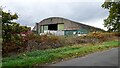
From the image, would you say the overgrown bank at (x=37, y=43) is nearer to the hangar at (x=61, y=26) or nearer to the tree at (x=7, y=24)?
the tree at (x=7, y=24)

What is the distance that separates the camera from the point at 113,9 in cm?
4003

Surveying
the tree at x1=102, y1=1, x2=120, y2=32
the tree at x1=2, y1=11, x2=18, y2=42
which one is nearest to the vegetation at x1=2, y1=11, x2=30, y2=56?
the tree at x1=2, y1=11, x2=18, y2=42

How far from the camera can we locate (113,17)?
A: 4028cm

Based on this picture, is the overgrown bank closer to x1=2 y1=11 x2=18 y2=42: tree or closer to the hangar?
x1=2 y1=11 x2=18 y2=42: tree

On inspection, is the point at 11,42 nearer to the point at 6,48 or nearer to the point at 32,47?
the point at 6,48

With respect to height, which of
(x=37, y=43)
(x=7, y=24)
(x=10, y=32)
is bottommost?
(x=37, y=43)

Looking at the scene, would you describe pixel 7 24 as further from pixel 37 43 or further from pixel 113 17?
pixel 113 17

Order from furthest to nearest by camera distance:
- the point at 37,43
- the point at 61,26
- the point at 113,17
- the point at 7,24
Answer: the point at 61,26, the point at 113,17, the point at 37,43, the point at 7,24

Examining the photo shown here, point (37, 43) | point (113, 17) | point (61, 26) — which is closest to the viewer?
point (37, 43)

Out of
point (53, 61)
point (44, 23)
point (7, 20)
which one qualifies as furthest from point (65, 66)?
point (44, 23)

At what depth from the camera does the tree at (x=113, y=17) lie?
39969 millimetres

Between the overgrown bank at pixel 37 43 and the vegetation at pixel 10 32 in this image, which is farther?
the overgrown bank at pixel 37 43

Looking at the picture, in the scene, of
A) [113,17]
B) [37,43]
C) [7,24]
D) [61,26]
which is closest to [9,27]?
[7,24]

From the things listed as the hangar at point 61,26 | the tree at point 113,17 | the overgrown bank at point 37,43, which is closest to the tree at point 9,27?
the overgrown bank at point 37,43
